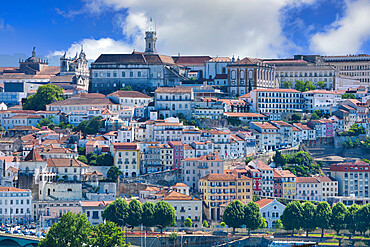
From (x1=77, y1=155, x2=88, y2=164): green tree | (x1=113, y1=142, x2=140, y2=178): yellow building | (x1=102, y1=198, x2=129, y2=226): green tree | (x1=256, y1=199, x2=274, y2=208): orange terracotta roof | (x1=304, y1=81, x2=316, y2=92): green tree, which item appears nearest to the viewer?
(x1=102, y1=198, x2=129, y2=226): green tree

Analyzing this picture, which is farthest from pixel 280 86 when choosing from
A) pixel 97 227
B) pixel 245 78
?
pixel 97 227

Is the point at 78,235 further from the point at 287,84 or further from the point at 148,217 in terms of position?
the point at 287,84

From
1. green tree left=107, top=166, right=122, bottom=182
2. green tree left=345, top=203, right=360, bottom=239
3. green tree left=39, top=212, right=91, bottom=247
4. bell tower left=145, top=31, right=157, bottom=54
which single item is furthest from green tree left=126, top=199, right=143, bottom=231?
bell tower left=145, top=31, right=157, bottom=54

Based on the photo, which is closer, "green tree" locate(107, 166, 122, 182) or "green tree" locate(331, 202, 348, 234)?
"green tree" locate(331, 202, 348, 234)

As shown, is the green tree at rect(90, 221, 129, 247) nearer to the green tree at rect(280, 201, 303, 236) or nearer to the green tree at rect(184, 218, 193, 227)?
the green tree at rect(184, 218, 193, 227)

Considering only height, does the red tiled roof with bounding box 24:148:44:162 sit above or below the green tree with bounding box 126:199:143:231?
above
